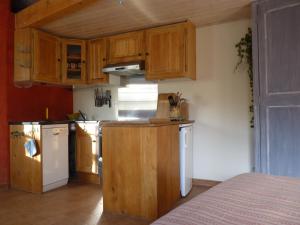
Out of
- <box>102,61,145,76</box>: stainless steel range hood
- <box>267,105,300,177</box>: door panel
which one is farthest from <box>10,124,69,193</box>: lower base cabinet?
<box>267,105,300,177</box>: door panel

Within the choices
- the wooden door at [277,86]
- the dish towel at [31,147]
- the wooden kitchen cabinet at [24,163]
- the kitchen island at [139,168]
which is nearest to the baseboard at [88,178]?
the wooden kitchen cabinet at [24,163]

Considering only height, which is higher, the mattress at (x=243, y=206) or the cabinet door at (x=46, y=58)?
the cabinet door at (x=46, y=58)

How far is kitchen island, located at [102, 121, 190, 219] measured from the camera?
86.4 inches

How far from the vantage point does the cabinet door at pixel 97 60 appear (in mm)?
3803

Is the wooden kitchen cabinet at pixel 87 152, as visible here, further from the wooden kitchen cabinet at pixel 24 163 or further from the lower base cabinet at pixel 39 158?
the wooden kitchen cabinet at pixel 24 163

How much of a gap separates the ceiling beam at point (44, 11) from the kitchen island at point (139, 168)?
1.37m

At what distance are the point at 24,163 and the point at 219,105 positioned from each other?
2.64m

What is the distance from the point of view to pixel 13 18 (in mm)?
3465

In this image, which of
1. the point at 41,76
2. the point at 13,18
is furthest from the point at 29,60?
the point at 13,18

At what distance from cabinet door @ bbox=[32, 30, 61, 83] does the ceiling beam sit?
8.3 inches

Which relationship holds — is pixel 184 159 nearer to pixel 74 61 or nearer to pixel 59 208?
pixel 59 208

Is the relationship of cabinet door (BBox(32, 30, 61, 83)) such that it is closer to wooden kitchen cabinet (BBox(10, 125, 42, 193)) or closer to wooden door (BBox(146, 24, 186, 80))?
wooden kitchen cabinet (BBox(10, 125, 42, 193))

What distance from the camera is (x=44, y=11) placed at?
3.03m

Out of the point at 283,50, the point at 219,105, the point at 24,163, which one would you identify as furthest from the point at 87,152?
the point at 283,50
